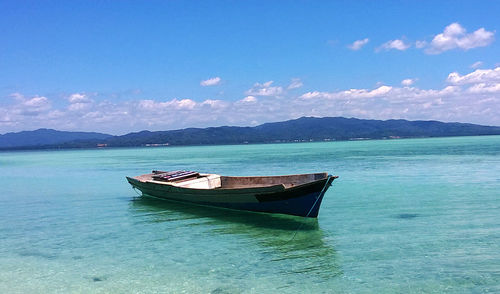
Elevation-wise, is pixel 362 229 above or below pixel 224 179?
below

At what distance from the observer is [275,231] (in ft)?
46.9

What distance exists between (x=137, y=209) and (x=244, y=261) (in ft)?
35.7

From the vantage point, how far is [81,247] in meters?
13.4

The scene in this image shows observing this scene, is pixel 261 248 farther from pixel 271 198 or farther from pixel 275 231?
pixel 271 198

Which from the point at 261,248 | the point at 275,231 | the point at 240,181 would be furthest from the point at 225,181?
the point at 261,248

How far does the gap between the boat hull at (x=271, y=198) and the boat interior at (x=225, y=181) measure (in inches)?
56.8

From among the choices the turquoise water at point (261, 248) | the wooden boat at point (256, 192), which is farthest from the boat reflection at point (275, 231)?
the wooden boat at point (256, 192)

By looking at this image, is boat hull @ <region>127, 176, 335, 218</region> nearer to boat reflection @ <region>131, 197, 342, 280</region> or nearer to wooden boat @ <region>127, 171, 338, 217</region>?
wooden boat @ <region>127, 171, 338, 217</region>

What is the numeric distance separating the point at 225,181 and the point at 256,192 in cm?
580

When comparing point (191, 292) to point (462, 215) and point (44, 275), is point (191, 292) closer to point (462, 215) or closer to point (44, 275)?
point (44, 275)

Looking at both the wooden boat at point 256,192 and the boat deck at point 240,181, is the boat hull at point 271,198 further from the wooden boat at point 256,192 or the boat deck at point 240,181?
the boat deck at point 240,181

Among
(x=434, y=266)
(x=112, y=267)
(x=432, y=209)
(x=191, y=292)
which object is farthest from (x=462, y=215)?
(x=112, y=267)

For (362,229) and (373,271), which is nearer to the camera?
(373,271)

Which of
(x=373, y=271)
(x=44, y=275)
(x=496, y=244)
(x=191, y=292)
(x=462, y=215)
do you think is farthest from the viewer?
(x=462, y=215)
